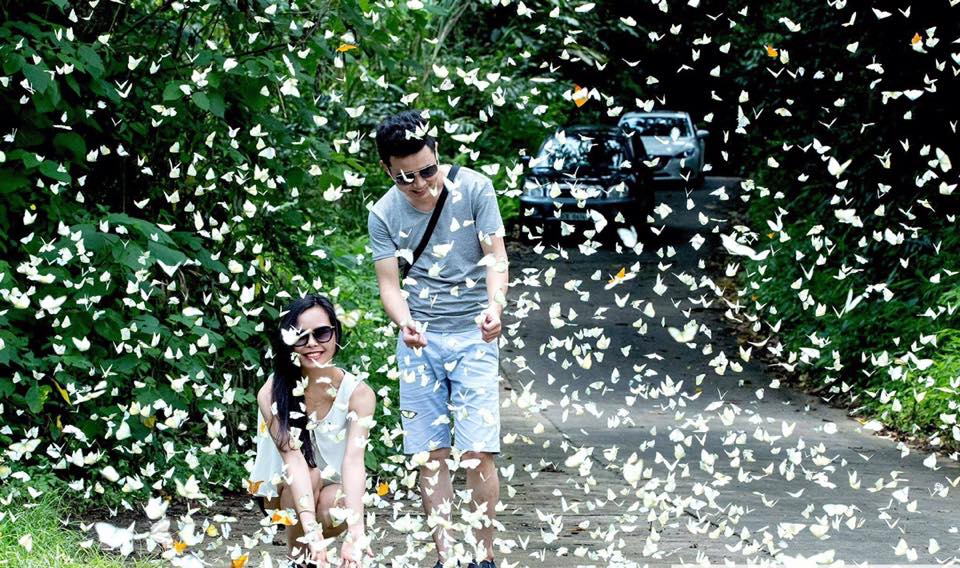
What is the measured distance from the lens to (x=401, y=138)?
181 inches

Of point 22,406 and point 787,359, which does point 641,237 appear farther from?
point 22,406

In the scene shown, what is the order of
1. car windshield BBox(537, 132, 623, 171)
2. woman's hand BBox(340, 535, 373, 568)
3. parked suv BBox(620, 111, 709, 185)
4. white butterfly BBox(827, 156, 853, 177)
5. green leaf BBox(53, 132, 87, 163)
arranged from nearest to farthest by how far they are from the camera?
woman's hand BBox(340, 535, 373, 568) < green leaf BBox(53, 132, 87, 163) < white butterfly BBox(827, 156, 853, 177) < car windshield BBox(537, 132, 623, 171) < parked suv BBox(620, 111, 709, 185)

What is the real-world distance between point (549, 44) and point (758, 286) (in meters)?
7.07

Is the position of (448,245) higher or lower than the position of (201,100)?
lower

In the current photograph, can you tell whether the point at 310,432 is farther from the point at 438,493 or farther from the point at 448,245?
the point at 448,245

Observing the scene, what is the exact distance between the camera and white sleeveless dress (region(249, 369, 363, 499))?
449 centimetres

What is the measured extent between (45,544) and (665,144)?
902 inches

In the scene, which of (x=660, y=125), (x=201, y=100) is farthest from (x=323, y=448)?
(x=660, y=125)

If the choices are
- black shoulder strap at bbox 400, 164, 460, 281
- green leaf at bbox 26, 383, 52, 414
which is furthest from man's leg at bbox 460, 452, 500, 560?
green leaf at bbox 26, 383, 52, 414

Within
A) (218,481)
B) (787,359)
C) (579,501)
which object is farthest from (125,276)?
(787,359)

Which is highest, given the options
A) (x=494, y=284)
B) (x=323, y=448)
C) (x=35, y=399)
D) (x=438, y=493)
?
(x=494, y=284)

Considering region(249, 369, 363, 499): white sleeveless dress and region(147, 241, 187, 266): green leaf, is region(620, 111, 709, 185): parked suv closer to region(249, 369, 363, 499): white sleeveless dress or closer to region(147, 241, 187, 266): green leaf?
region(147, 241, 187, 266): green leaf

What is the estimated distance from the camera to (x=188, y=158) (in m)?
6.79

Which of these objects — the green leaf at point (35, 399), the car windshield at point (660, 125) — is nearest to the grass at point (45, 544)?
the green leaf at point (35, 399)
